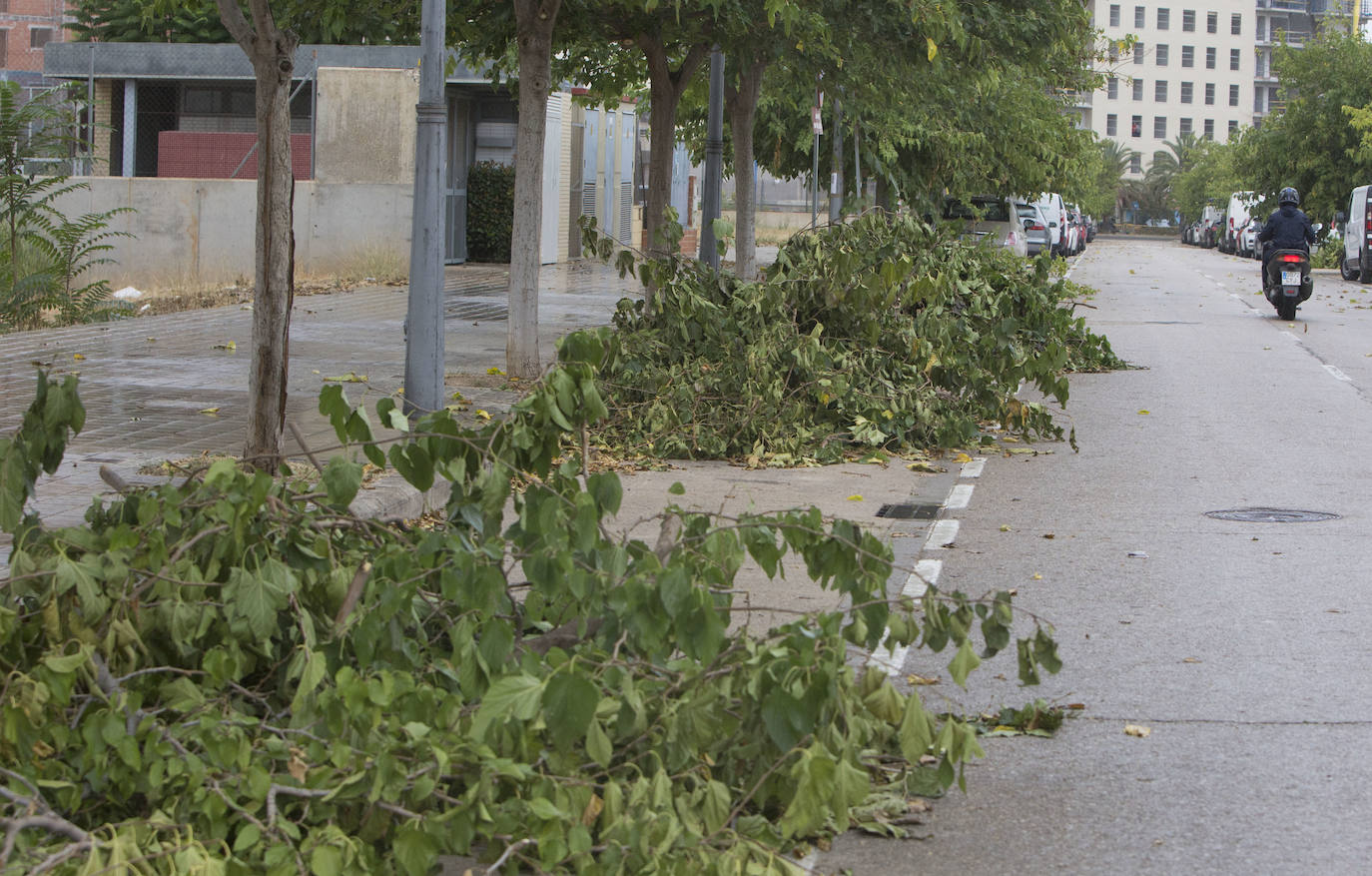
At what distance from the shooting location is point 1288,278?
24688 mm

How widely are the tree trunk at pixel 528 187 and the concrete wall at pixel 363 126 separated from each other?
14375 mm

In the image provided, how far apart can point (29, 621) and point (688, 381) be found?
7.41 m

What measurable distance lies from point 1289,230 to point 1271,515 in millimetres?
16646

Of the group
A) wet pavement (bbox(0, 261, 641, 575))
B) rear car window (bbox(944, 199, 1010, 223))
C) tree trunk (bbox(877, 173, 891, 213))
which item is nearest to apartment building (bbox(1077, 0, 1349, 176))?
tree trunk (bbox(877, 173, 891, 213))

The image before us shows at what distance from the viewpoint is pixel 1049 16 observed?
16203 mm

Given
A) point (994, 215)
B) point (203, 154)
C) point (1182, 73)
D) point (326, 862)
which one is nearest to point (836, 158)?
point (994, 215)

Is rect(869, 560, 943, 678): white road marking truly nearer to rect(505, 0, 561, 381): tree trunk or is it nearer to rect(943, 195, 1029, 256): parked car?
rect(505, 0, 561, 381): tree trunk

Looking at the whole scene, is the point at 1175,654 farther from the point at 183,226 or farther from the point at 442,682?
the point at 183,226

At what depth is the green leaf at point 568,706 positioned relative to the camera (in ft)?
12.0

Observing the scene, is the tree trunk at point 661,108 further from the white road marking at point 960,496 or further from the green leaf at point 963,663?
the green leaf at point 963,663

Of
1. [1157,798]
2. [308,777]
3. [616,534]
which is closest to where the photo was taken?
[308,777]

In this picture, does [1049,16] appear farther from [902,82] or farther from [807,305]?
[807,305]

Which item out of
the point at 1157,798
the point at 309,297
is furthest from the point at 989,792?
the point at 309,297

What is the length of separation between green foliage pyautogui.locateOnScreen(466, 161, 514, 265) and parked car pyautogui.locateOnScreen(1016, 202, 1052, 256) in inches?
602
